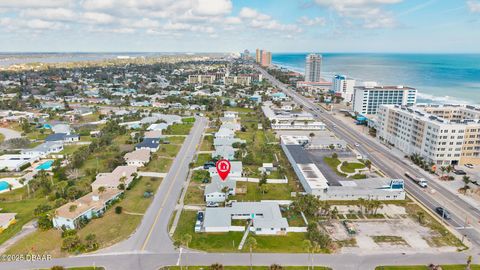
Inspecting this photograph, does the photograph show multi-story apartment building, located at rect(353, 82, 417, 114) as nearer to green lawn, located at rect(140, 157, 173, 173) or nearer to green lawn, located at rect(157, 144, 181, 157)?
green lawn, located at rect(157, 144, 181, 157)

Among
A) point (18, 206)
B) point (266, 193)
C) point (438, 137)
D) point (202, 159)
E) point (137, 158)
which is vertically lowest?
point (18, 206)

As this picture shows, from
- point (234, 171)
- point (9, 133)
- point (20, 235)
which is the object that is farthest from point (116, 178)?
point (9, 133)

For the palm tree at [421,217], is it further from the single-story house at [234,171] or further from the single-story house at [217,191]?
the single-story house at [234,171]

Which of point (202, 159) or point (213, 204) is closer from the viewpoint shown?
point (213, 204)

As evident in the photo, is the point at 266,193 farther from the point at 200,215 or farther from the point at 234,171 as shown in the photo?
the point at 200,215

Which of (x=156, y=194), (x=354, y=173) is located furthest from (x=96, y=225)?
(x=354, y=173)

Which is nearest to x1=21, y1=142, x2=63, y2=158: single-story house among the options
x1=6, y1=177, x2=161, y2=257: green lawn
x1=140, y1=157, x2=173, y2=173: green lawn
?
x1=140, y1=157, x2=173, y2=173: green lawn

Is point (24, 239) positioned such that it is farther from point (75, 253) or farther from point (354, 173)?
point (354, 173)
